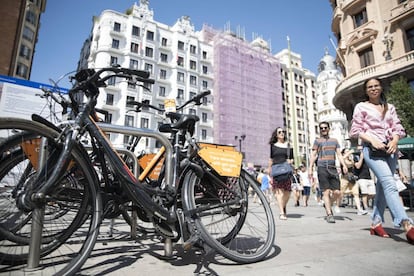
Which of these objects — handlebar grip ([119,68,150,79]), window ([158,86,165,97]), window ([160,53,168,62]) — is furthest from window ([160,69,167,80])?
handlebar grip ([119,68,150,79])

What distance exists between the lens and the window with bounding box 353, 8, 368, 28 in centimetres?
2277

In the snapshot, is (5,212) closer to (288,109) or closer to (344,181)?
(344,181)

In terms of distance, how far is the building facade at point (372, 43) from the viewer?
63.6ft

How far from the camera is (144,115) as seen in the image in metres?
36.4

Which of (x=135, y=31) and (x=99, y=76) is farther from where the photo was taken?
(x=135, y=31)

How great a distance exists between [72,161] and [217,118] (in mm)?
40959

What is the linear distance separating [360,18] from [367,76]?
22.7 ft

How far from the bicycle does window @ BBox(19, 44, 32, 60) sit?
42.1 metres

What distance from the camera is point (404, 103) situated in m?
14.6

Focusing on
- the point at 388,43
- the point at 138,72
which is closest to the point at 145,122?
the point at 388,43

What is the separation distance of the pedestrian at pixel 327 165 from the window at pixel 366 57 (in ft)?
67.9

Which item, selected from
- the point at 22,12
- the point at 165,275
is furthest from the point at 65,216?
the point at 22,12

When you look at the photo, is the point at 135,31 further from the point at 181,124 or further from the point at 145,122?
the point at 181,124

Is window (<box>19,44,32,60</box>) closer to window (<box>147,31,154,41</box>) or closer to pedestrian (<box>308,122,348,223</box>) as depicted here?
window (<box>147,31,154,41</box>)
